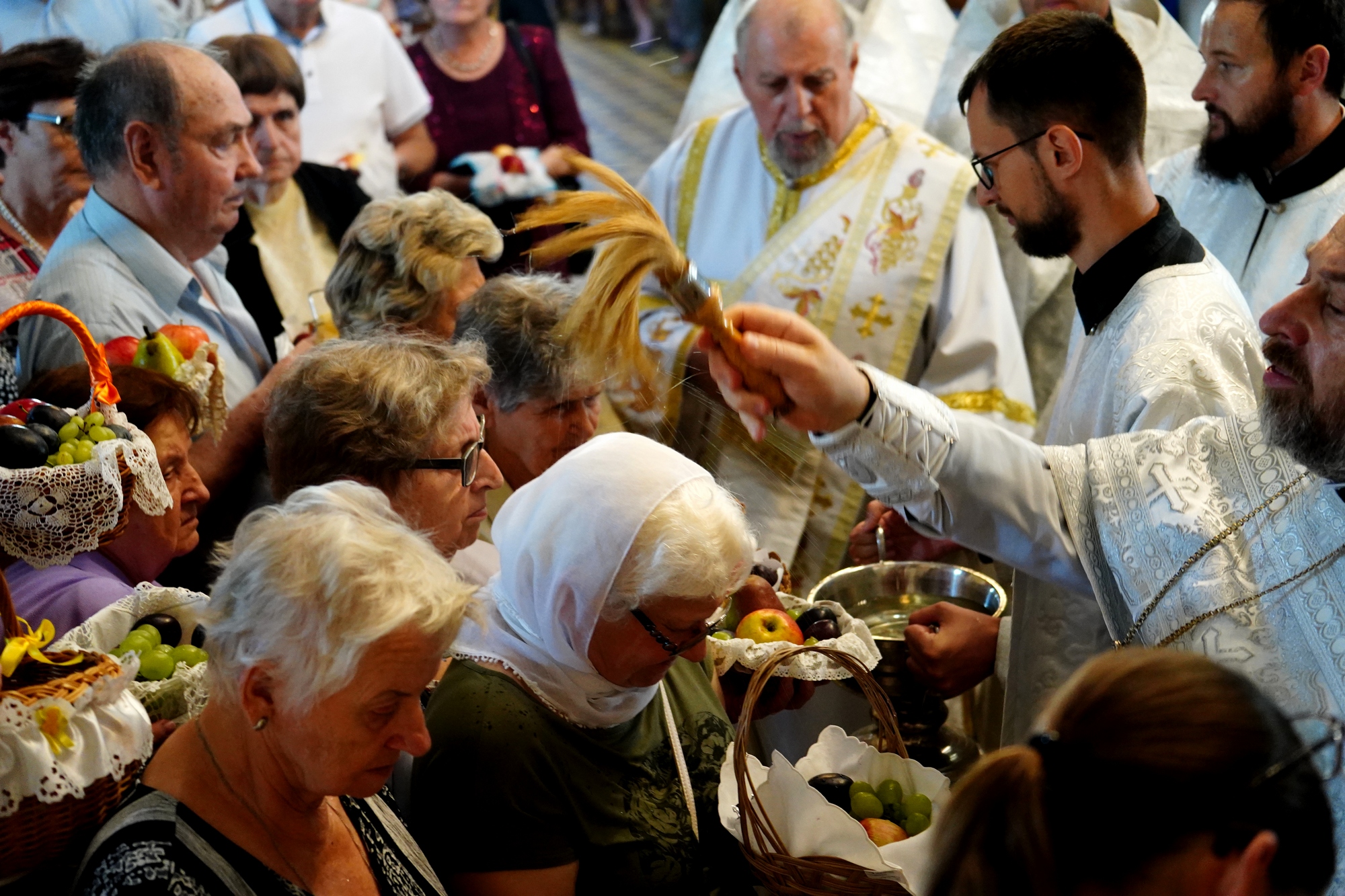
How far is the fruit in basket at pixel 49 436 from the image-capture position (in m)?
1.93

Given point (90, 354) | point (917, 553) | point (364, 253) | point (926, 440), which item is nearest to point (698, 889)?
point (926, 440)

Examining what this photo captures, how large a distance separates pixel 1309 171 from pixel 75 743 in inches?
145

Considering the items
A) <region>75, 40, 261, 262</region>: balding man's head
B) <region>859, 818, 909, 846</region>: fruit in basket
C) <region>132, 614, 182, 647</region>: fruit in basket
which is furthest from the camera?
<region>75, 40, 261, 262</region>: balding man's head

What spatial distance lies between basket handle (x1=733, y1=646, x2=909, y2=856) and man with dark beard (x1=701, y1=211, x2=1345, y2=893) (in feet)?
1.07

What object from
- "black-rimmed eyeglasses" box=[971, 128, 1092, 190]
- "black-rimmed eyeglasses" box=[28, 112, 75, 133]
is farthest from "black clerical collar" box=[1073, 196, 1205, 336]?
"black-rimmed eyeglasses" box=[28, 112, 75, 133]

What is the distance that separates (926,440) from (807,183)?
8.06 feet

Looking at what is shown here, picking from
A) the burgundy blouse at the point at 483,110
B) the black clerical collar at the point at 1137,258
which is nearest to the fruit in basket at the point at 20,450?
the black clerical collar at the point at 1137,258

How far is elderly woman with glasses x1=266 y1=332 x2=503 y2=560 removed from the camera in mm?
2482

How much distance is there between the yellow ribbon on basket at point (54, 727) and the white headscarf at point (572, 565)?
0.71 m

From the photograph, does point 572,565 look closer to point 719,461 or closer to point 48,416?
point 719,461

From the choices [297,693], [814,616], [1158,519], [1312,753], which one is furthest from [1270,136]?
[297,693]

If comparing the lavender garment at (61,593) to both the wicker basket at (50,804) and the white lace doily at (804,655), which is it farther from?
the white lace doily at (804,655)

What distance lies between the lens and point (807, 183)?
4.64 meters

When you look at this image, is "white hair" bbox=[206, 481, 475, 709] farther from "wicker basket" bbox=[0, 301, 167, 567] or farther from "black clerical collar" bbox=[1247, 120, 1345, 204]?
"black clerical collar" bbox=[1247, 120, 1345, 204]
